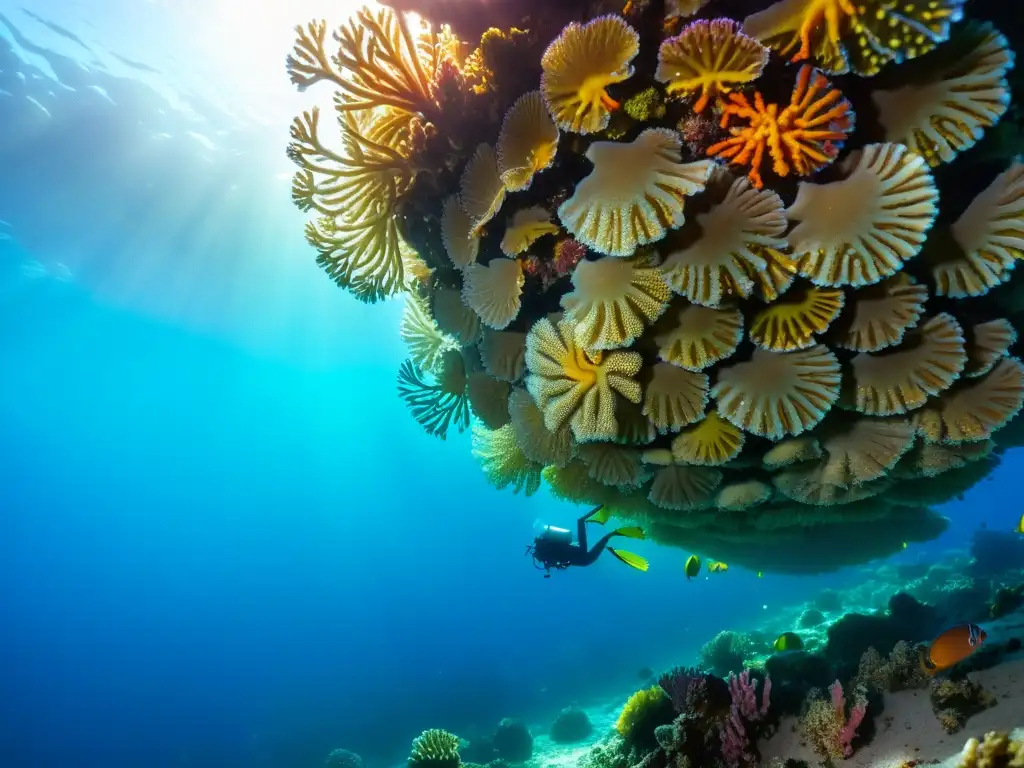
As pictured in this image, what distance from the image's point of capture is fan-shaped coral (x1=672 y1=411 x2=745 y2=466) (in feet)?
11.0

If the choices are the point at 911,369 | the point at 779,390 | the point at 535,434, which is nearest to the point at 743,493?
the point at 779,390

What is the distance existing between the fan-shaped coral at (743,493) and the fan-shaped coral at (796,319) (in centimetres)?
158

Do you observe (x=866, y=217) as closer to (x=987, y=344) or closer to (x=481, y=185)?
(x=987, y=344)

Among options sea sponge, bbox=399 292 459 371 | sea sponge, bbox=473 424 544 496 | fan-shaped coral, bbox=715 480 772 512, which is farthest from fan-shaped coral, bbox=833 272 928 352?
sea sponge, bbox=399 292 459 371

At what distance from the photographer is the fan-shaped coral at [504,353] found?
369cm

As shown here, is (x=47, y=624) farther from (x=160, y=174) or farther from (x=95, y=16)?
(x=95, y=16)

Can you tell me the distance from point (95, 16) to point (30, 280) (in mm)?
19454

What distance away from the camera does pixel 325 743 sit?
2944cm

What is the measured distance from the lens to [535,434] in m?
3.77

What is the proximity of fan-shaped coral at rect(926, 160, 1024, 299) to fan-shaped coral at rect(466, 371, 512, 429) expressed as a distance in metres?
2.81

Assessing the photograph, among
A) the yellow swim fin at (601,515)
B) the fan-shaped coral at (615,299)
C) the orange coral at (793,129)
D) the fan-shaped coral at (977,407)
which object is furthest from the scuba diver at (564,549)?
the orange coral at (793,129)

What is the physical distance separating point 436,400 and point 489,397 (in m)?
1.08

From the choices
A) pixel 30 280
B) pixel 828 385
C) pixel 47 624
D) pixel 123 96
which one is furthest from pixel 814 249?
pixel 47 624

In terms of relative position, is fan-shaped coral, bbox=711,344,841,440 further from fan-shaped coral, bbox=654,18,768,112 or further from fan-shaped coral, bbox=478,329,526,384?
fan-shaped coral, bbox=654,18,768,112
